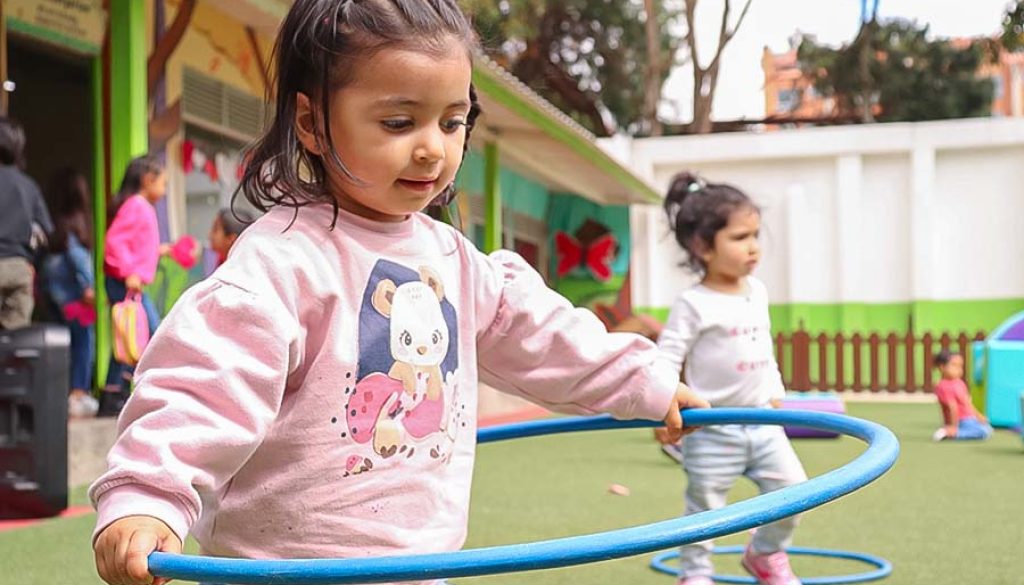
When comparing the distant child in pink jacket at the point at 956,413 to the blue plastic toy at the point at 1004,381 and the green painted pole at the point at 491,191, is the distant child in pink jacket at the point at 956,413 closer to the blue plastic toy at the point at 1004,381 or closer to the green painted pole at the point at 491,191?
the blue plastic toy at the point at 1004,381

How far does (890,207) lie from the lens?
16.1 meters

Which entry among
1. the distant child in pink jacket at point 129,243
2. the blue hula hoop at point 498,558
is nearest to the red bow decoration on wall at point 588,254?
the distant child in pink jacket at point 129,243

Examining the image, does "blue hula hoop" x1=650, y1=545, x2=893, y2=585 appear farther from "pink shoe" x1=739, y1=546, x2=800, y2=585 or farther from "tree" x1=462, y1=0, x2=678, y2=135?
"tree" x1=462, y1=0, x2=678, y2=135

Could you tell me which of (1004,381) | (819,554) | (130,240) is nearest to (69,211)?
(130,240)

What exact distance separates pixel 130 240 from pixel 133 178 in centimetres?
31

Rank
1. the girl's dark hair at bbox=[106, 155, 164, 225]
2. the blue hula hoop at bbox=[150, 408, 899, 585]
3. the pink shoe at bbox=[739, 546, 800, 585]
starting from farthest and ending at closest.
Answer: the girl's dark hair at bbox=[106, 155, 164, 225] < the pink shoe at bbox=[739, 546, 800, 585] < the blue hula hoop at bbox=[150, 408, 899, 585]

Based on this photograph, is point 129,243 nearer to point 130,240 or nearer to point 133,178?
point 130,240

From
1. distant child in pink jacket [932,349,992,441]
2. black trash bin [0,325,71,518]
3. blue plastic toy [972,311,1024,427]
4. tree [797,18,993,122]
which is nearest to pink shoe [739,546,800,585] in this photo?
black trash bin [0,325,71,518]

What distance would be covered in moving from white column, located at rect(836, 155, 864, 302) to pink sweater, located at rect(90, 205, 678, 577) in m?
14.6

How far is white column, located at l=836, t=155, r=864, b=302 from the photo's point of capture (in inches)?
628

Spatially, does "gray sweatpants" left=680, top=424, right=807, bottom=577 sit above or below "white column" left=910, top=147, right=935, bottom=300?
below

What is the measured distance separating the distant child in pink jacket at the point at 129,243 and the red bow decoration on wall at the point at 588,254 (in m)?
11.3

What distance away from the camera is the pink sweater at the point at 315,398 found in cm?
149

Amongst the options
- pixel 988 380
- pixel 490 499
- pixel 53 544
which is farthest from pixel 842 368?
pixel 53 544
